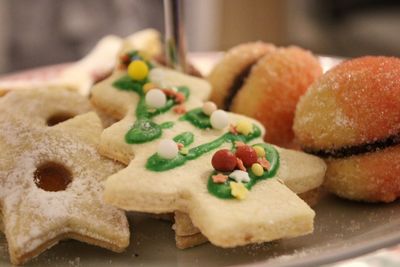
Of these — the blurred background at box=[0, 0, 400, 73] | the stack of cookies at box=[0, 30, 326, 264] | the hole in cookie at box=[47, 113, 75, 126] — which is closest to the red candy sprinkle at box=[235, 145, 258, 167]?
the stack of cookies at box=[0, 30, 326, 264]

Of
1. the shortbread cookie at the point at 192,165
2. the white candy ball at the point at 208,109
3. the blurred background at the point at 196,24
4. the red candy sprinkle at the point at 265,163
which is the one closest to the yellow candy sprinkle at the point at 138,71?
the shortbread cookie at the point at 192,165

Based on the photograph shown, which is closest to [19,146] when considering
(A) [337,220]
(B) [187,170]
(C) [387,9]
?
(B) [187,170]

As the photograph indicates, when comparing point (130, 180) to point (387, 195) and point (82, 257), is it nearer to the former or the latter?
point (82, 257)

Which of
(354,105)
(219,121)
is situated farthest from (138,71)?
(354,105)

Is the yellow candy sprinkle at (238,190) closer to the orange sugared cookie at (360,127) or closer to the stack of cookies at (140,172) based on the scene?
the stack of cookies at (140,172)

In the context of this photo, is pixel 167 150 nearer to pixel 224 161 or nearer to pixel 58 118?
pixel 224 161

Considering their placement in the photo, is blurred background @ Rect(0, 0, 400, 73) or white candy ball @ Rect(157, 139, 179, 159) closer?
white candy ball @ Rect(157, 139, 179, 159)

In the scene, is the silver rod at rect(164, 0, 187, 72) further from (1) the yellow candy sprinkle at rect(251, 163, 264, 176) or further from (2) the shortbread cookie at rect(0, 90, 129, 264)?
(1) the yellow candy sprinkle at rect(251, 163, 264, 176)
